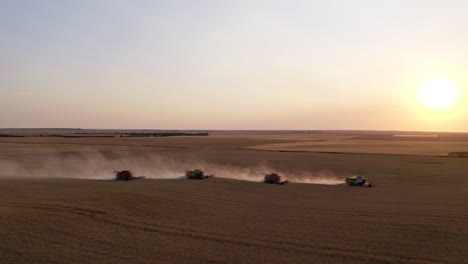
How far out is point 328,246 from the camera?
45.0ft

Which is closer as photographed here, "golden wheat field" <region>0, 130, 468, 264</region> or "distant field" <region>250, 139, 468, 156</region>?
"golden wheat field" <region>0, 130, 468, 264</region>

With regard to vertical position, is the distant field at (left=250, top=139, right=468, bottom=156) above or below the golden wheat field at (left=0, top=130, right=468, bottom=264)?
above

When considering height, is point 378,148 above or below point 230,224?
above

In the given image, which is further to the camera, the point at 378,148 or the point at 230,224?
the point at 378,148

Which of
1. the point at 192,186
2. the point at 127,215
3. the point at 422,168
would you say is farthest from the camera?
the point at 422,168

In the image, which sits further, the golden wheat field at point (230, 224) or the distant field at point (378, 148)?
the distant field at point (378, 148)

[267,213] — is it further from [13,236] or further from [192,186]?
[13,236]

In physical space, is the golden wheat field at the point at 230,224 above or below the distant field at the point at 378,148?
below

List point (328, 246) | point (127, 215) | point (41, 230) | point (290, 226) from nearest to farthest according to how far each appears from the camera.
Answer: point (328, 246) < point (41, 230) < point (290, 226) < point (127, 215)

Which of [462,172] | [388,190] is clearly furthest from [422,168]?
[388,190]

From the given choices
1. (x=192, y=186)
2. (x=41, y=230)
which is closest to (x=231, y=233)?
(x=41, y=230)

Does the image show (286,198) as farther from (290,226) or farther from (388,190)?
(388,190)

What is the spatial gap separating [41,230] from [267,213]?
10432mm

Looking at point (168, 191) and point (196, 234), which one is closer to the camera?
point (196, 234)
